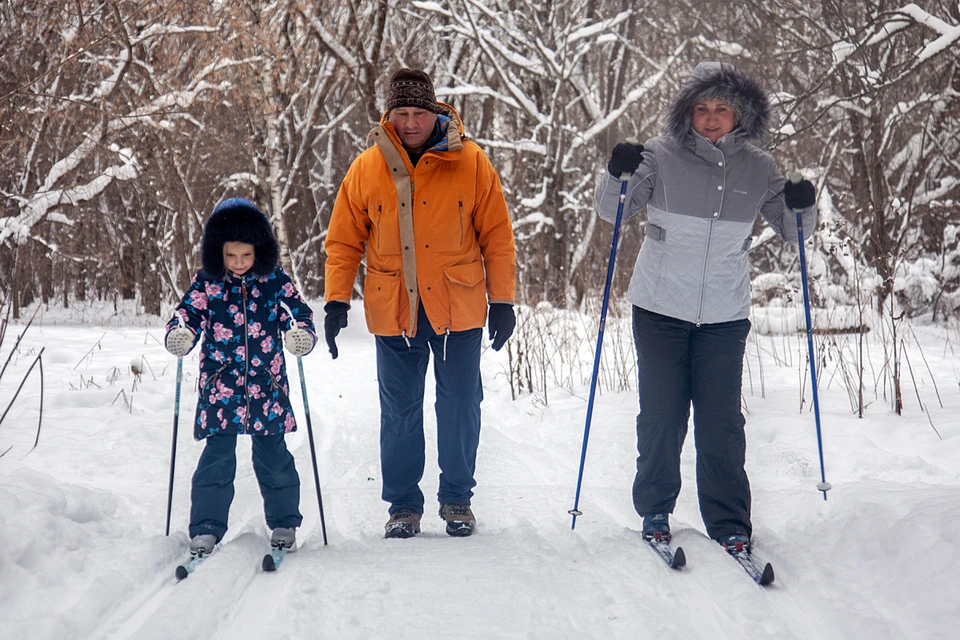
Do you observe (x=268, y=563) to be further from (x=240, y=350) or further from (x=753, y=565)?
(x=753, y=565)

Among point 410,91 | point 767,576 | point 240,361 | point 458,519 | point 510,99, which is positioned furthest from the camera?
point 510,99

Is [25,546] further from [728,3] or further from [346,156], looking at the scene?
[346,156]

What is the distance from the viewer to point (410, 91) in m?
3.44

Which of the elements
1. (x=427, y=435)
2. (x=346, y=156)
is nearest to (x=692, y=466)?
(x=427, y=435)

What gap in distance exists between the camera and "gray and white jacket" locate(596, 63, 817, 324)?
3.24 m

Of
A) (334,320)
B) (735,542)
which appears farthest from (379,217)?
(735,542)

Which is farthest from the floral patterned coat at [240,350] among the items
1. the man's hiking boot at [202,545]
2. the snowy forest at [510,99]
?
the snowy forest at [510,99]

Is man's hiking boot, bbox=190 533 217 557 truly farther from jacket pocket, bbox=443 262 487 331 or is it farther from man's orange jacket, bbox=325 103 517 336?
jacket pocket, bbox=443 262 487 331

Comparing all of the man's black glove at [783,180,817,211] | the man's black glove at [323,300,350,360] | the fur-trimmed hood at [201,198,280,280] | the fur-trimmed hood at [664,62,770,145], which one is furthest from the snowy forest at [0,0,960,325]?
the fur-trimmed hood at [201,198,280,280]

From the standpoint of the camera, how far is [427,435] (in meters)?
5.76

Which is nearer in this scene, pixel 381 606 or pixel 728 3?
pixel 381 606

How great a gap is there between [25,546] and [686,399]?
2.58m

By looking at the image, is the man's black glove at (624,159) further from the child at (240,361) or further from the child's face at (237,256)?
the child's face at (237,256)

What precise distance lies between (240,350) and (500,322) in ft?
3.71
